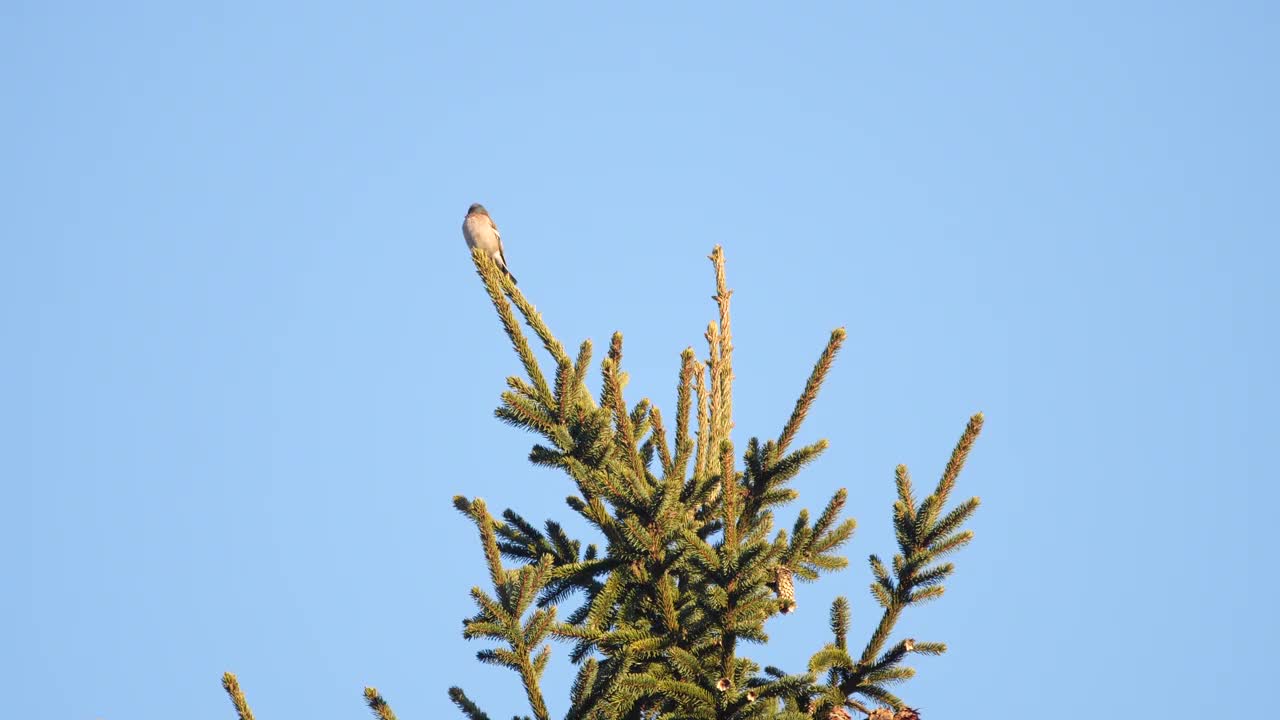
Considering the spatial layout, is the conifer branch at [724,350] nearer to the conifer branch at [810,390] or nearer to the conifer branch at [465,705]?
the conifer branch at [810,390]

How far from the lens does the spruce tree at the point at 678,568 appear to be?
4.54m

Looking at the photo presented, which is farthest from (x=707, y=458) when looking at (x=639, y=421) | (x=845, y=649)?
(x=845, y=649)

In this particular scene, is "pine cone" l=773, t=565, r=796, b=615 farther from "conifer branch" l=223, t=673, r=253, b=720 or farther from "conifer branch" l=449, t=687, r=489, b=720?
"conifer branch" l=223, t=673, r=253, b=720

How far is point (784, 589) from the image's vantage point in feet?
16.8

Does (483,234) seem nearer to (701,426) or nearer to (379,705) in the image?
(701,426)

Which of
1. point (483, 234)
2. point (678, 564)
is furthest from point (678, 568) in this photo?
point (483, 234)

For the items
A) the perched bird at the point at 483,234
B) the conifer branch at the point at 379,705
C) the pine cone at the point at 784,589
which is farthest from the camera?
the perched bird at the point at 483,234

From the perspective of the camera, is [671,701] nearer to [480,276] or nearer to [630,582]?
[630,582]

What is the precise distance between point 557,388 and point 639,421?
30.6 inches

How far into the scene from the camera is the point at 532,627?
4.37 meters

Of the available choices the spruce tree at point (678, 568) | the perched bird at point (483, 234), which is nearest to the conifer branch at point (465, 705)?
the spruce tree at point (678, 568)

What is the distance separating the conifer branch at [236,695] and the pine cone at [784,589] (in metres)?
2.30

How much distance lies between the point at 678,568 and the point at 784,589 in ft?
1.60

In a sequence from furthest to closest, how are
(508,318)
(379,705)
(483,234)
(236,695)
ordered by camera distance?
(483,234), (508,318), (379,705), (236,695)
